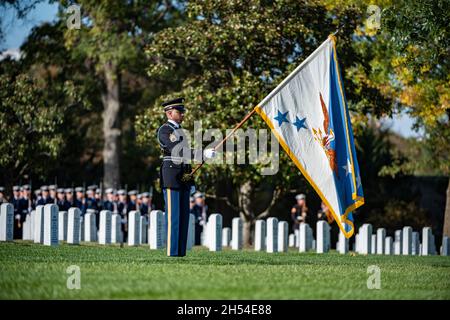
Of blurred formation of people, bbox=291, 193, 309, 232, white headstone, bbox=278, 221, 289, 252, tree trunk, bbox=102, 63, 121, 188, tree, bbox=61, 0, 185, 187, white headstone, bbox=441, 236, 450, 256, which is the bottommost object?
white headstone, bbox=441, 236, 450, 256

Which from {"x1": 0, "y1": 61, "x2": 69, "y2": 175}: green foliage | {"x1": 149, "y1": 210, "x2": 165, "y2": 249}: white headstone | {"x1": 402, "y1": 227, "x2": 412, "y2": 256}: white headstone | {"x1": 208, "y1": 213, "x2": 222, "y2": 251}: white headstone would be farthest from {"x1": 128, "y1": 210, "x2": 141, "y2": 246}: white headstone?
{"x1": 0, "y1": 61, "x2": 69, "y2": 175}: green foliage

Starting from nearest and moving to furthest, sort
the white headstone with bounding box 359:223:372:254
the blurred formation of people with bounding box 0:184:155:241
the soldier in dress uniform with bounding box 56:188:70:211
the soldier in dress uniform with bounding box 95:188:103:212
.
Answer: the white headstone with bounding box 359:223:372:254 → the blurred formation of people with bounding box 0:184:155:241 → the soldier in dress uniform with bounding box 56:188:70:211 → the soldier in dress uniform with bounding box 95:188:103:212

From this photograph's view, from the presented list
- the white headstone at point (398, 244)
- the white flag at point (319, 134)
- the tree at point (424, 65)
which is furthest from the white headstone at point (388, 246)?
the white flag at point (319, 134)

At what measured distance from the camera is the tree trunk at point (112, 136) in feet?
116

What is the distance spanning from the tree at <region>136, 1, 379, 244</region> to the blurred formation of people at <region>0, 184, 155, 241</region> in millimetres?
3388

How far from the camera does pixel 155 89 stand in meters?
37.6

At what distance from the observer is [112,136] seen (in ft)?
116

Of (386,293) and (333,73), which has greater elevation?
(333,73)

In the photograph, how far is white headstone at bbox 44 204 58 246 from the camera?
17.7 metres

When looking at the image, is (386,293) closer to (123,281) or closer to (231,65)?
(123,281)

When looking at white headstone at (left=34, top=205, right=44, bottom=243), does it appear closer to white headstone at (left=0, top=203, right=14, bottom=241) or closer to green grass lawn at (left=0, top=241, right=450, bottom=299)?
white headstone at (left=0, top=203, right=14, bottom=241)

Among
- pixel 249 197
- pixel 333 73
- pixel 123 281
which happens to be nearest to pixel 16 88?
pixel 249 197
